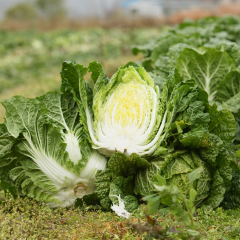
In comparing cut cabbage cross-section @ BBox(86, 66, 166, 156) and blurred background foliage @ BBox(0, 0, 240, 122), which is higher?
blurred background foliage @ BBox(0, 0, 240, 122)

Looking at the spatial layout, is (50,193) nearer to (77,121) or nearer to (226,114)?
(77,121)

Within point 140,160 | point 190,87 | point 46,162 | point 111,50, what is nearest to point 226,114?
point 190,87

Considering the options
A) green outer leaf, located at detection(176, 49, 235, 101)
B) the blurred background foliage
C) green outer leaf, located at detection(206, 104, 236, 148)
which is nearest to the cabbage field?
green outer leaf, located at detection(206, 104, 236, 148)

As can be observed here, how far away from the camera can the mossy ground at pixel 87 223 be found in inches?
94.7

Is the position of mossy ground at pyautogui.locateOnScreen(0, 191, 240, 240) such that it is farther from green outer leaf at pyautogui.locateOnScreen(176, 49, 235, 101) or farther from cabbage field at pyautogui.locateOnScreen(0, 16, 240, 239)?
green outer leaf at pyautogui.locateOnScreen(176, 49, 235, 101)

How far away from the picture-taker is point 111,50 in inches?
446

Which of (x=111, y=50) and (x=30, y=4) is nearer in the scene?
(x=111, y=50)

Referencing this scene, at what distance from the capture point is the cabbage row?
114 inches

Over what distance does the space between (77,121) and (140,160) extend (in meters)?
0.92

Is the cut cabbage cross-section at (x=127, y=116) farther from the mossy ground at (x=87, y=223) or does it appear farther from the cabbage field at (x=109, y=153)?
the mossy ground at (x=87, y=223)

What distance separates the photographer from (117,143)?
2949 mm

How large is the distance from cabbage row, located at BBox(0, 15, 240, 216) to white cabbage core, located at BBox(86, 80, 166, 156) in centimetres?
1

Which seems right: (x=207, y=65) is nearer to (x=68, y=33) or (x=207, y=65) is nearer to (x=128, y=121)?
(x=128, y=121)

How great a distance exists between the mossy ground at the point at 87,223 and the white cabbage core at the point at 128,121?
2.10ft
